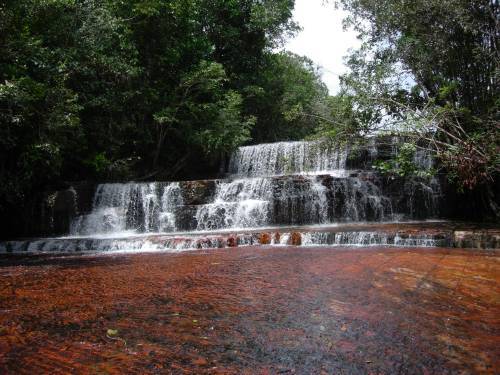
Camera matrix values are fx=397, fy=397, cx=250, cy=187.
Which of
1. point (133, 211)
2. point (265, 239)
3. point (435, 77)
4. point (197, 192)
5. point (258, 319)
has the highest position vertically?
point (435, 77)

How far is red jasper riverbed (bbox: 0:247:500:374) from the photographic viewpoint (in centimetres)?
233

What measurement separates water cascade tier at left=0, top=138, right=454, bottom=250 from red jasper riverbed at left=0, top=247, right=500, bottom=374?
6487 millimetres

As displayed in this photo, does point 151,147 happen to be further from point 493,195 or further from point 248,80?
point 493,195

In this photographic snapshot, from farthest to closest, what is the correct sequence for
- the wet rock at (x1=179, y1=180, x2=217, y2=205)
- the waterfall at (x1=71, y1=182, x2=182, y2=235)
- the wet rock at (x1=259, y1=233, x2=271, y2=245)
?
the wet rock at (x1=179, y1=180, x2=217, y2=205) → the waterfall at (x1=71, y1=182, x2=182, y2=235) → the wet rock at (x1=259, y1=233, x2=271, y2=245)

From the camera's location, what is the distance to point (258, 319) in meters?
3.16

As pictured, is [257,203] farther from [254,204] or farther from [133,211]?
[133,211]

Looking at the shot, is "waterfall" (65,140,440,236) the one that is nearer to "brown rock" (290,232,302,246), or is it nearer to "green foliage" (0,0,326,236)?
"green foliage" (0,0,326,236)

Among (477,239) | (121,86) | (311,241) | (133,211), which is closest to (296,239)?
(311,241)

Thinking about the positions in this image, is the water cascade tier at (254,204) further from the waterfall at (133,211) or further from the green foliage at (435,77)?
the green foliage at (435,77)

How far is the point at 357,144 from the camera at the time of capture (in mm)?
10219

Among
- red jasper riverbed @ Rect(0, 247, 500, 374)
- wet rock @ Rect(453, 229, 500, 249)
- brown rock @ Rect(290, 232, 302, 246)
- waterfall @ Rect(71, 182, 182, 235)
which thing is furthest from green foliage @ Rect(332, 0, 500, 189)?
waterfall @ Rect(71, 182, 182, 235)

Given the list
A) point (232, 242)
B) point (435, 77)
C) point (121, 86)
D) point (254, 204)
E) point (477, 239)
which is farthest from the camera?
point (121, 86)

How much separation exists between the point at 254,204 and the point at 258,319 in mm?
9185

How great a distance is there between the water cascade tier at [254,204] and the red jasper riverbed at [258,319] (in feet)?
21.3
